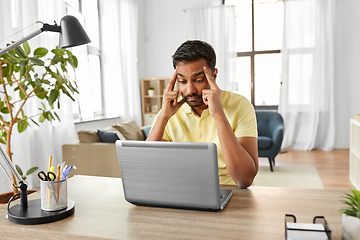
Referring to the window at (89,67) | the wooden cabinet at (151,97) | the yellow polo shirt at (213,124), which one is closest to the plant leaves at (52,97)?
the yellow polo shirt at (213,124)

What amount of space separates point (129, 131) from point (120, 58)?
1.85 metres

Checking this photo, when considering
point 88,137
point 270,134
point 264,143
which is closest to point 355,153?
point 264,143

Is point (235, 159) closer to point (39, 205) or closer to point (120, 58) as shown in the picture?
point (39, 205)

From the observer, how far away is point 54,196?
1.02 metres

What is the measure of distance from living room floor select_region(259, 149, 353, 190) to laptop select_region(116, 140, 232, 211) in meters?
3.21

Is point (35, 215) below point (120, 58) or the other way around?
below

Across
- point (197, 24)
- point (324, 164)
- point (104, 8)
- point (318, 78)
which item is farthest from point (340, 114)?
point (104, 8)

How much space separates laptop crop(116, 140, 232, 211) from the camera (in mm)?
934

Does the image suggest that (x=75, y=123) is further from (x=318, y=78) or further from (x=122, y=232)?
(x=318, y=78)

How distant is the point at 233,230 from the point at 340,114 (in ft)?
19.7

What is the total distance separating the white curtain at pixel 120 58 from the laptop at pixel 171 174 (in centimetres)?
464

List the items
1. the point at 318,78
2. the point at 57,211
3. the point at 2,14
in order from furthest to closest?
the point at 318,78 → the point at 2,14 → the point at 57,211

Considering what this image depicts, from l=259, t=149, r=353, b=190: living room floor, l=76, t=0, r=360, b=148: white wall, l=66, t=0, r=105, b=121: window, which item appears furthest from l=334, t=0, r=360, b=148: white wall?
l=66, t=0, r=105, b=121: window

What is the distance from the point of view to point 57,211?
101 cm
